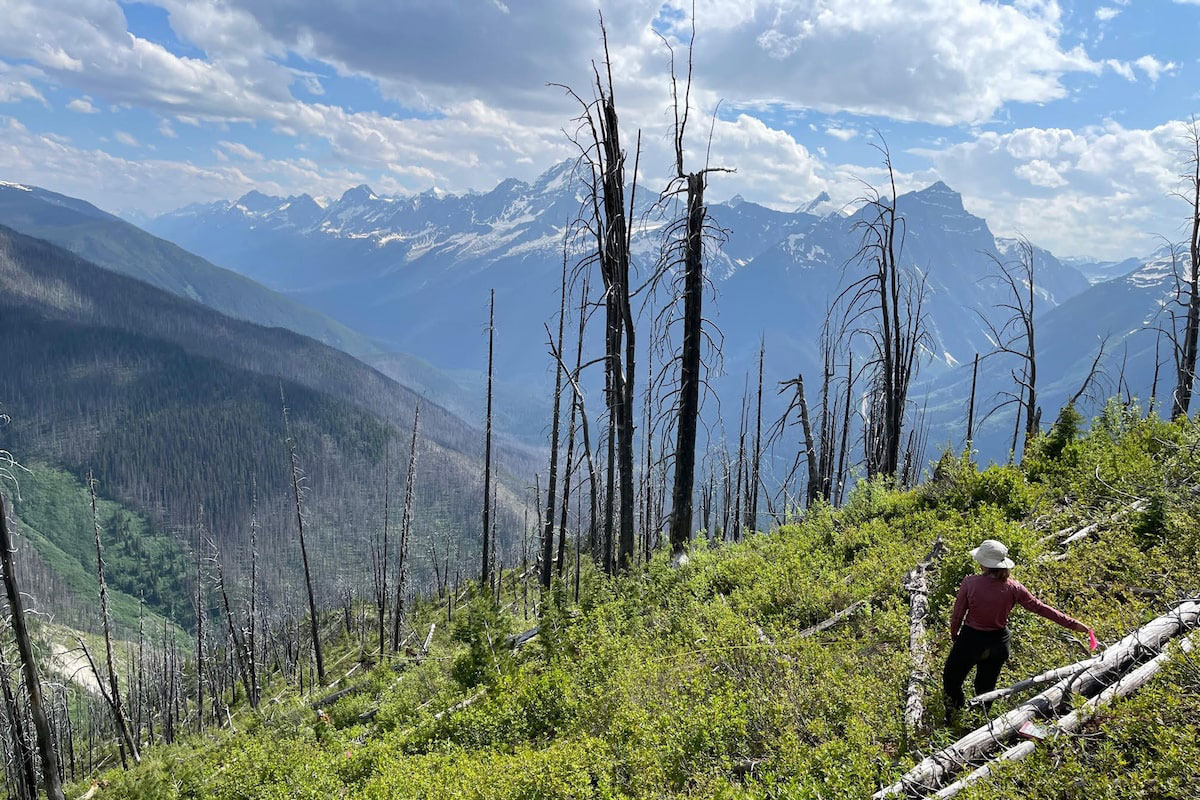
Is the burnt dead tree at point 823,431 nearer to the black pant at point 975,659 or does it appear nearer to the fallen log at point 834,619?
the fallen log at point 834,619

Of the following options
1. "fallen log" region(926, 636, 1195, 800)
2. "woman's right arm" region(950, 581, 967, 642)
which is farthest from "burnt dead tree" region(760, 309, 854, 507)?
"fallen log" region(926, 636, 1195, 800)

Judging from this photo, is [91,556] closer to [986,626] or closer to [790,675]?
[790,675]

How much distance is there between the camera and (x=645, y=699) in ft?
22.5

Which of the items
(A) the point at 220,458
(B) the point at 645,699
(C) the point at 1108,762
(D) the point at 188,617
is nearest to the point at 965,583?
(C) the point at 1108,762

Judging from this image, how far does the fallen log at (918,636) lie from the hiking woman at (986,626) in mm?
261

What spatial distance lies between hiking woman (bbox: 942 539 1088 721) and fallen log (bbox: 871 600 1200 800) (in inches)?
17.2

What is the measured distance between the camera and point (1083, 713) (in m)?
4.26

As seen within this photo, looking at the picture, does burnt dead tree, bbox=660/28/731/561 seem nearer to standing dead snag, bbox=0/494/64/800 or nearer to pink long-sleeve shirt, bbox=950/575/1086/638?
pink long-sleeve shirt, bbox=950/575/1086/638

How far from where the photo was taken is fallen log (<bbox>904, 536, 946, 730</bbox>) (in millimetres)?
5234

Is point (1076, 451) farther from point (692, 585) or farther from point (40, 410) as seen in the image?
point (40, 410)

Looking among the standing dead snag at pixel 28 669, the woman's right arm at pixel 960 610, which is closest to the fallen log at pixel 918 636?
the woman's right arm at pixel 960 610

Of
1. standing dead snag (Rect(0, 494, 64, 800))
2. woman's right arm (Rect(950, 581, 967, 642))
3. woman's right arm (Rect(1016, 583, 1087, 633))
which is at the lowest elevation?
standing dead snag (Rect(0, 494, 64, 800))

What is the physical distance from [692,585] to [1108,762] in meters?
6.55

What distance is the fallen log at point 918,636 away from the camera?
523cm
